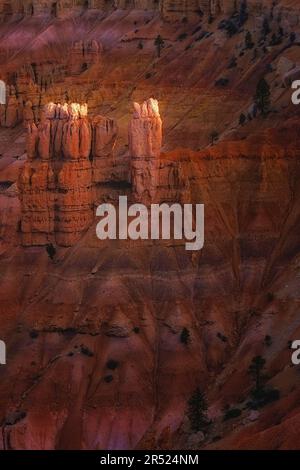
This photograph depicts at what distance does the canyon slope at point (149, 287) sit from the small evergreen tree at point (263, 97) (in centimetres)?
36

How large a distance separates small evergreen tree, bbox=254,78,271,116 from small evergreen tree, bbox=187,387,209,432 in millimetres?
17872

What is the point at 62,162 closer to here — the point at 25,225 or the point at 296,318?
the point at 25,225

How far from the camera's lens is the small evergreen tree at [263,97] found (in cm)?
9854

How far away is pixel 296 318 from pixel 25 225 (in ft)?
45.6

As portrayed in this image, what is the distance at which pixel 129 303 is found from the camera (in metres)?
90.6

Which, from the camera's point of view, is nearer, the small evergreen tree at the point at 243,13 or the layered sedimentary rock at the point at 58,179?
the layered sedimentary rock at the point at 58,179

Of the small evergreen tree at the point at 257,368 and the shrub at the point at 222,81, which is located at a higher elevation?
the shrub at the point at 222,81

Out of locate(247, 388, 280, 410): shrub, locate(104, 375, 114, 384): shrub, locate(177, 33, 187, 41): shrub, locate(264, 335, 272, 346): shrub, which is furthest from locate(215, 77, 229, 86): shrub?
locate(247, 388, 280, 410): shrub

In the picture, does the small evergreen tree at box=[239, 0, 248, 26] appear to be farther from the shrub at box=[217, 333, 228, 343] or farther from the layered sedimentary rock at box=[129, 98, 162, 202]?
the shrub at box=[217, 333, 228, 343]

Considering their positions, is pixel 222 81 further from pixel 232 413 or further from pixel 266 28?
pixel 232 413

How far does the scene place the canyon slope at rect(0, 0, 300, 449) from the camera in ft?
285

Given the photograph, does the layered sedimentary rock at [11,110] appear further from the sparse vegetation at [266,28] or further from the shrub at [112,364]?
the shrub at [112,364]

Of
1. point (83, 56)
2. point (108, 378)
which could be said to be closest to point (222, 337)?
point (108, 378)

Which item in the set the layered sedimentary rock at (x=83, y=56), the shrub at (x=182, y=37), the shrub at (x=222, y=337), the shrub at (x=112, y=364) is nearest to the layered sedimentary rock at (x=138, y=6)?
the shrub at (x=182, y=37)
